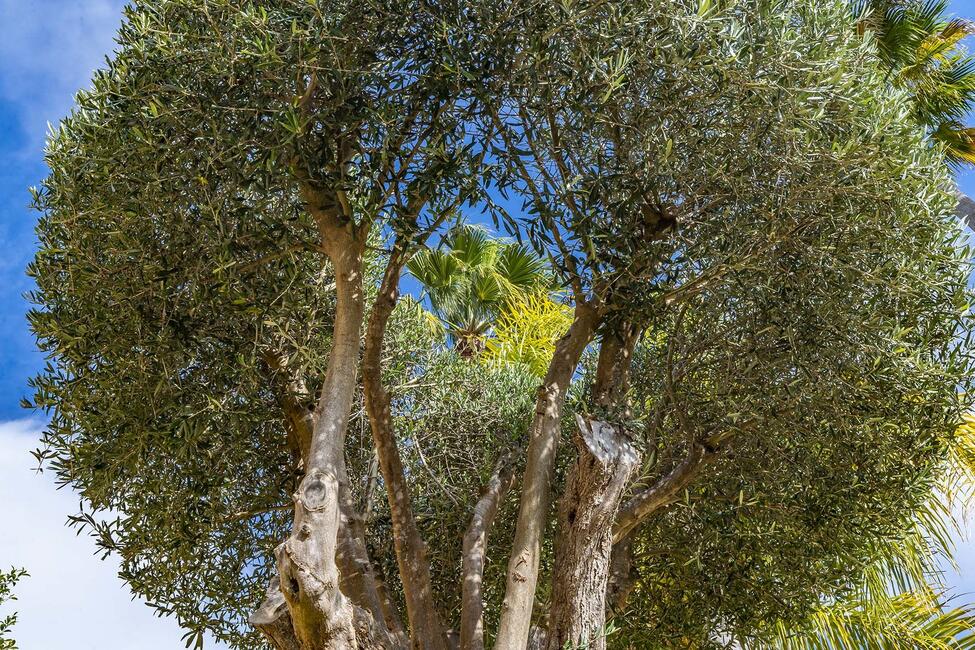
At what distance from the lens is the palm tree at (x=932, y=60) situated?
613 inches

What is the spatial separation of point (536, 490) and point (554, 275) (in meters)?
1.87

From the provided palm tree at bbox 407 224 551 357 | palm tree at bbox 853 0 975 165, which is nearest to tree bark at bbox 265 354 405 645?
palm tree at bbox 407 224 551 357

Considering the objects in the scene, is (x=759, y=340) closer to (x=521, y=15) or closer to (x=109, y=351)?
(x=521, y=15)

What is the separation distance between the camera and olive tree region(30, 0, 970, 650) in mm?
6855

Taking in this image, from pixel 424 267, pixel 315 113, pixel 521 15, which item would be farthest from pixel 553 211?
pixel 424 267

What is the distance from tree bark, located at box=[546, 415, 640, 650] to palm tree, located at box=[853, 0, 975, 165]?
11.2 metres

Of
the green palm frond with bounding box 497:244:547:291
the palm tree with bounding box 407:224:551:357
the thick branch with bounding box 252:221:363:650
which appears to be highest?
the green palm frond with bounding box 497:244:547:291

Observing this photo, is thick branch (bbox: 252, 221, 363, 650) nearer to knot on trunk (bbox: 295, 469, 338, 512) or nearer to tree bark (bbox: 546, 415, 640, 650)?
knot on trunk (bbox: 295, 469, 338, 512)

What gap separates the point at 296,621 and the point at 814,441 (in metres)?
5.11

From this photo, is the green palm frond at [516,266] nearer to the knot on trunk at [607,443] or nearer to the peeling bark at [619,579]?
the peeling bark at [619,579]

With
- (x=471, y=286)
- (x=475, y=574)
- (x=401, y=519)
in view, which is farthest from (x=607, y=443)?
(x=471, y=286)

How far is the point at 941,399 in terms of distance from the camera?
8.15 m

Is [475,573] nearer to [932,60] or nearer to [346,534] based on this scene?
[346,534]

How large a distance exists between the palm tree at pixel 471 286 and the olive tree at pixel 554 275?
7.12 metres
